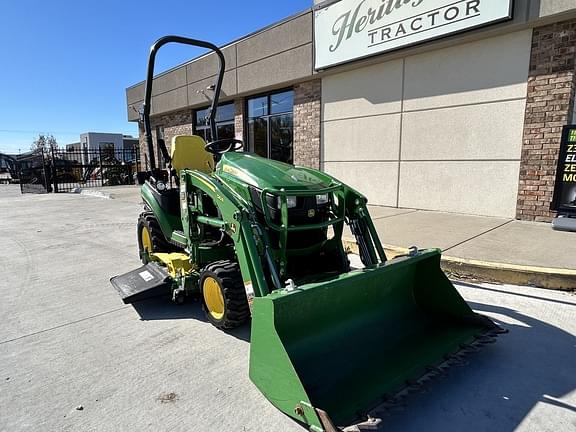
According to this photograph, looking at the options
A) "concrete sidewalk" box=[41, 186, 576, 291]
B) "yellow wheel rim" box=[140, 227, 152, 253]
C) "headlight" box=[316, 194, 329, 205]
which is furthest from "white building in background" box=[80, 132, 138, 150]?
"headlight" box=[316, 194, 329, 205]

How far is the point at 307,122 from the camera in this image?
9.82 m

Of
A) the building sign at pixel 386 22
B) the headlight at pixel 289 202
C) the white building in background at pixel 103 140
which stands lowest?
the headlight at pixel 289 202

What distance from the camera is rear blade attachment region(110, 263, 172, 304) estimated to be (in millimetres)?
3355

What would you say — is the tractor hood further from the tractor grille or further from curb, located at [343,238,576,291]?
curb, located at [343,238,576,291]

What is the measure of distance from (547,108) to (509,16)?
5.13ft

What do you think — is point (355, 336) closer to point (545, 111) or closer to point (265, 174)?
point (265, 174)

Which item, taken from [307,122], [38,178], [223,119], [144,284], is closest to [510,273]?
[144,284]

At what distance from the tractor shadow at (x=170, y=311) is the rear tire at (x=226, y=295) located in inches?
8.5

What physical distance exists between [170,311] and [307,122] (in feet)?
23.9

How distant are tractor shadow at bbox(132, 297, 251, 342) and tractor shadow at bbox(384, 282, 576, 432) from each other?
151cm

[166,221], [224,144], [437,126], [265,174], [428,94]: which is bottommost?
[166,221]

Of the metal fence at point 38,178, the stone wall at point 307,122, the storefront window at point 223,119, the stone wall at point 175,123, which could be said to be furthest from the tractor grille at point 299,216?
the metal fence at point 38,178

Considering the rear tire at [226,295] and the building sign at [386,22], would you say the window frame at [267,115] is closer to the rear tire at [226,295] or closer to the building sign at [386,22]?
the building sign at [386,22]

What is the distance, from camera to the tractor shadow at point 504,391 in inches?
79.6
